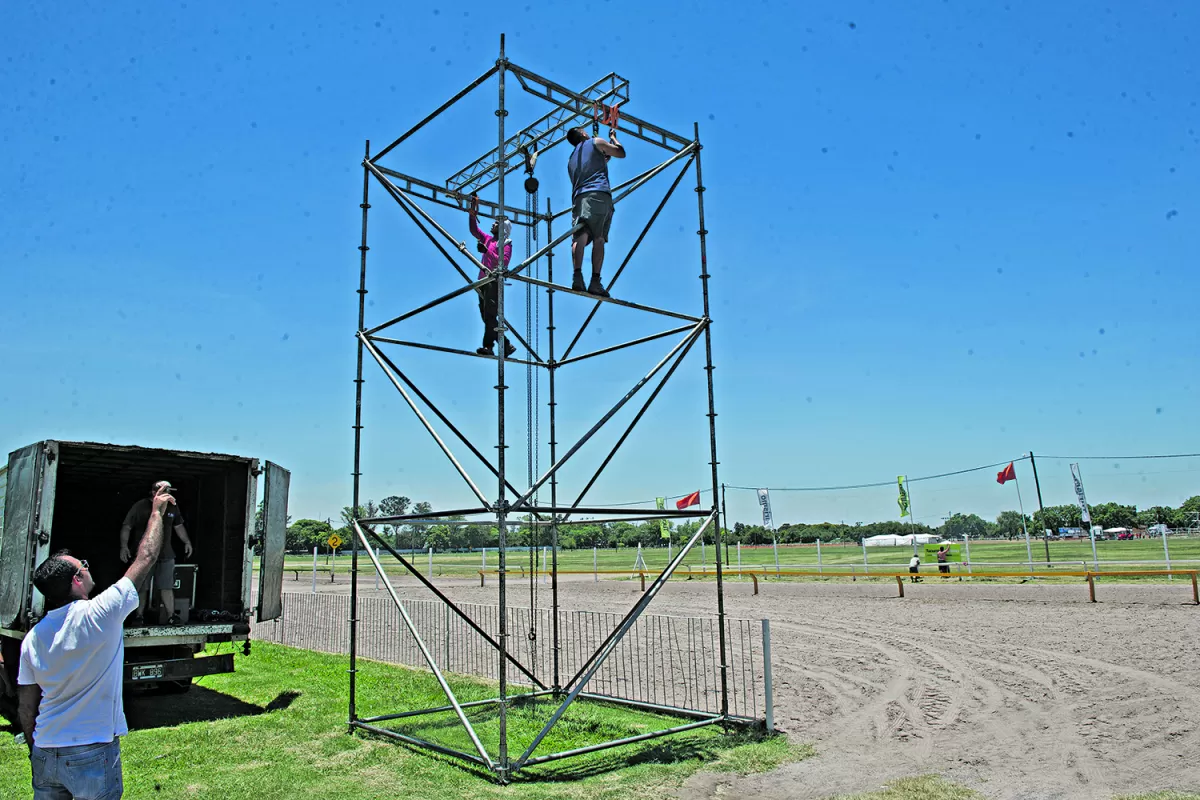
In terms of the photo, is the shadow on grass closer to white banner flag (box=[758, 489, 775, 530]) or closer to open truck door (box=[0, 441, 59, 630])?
open truck door (box=[0, 441, 59, 630])

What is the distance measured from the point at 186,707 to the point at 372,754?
14.0 ft

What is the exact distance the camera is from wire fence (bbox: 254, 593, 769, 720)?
11.0 m

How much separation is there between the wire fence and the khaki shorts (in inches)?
179

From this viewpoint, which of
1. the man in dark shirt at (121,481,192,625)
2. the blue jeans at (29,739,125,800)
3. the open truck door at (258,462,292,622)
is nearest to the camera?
the blue jeans at (29,739,125,800)

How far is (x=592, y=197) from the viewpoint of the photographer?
8.51 metres

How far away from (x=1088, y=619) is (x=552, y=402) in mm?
13357

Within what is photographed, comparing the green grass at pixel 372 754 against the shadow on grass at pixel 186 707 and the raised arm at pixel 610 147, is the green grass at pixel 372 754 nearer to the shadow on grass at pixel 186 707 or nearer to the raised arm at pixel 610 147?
the shadow on grass at pixel 186 707

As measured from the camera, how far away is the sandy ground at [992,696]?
715 cm

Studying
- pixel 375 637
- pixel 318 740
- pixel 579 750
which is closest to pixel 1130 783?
pixel 579 750

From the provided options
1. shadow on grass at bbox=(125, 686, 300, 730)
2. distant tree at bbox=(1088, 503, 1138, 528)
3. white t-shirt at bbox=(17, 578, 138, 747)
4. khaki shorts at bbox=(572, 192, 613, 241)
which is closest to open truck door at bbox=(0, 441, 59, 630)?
shadow on grass at bbox=(125, 686, 300, 730)

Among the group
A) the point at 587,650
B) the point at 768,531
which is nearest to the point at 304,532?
the point at 768,531

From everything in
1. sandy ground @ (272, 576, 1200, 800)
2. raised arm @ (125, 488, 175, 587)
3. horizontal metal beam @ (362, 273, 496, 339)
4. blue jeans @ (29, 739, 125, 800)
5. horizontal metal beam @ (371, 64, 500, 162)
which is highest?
horizontal metal beam @ (371, 64, 500, 162)

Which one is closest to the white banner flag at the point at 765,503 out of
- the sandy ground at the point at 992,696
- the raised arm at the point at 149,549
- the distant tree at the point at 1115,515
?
the sandy ground at the point at 992,696

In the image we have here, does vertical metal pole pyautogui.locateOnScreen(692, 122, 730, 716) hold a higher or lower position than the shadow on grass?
higher
